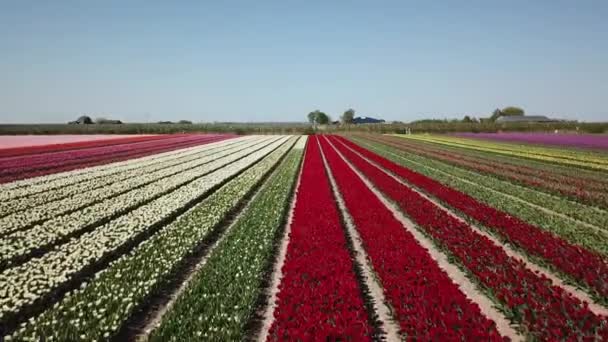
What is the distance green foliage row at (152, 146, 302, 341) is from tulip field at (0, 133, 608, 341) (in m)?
0.03

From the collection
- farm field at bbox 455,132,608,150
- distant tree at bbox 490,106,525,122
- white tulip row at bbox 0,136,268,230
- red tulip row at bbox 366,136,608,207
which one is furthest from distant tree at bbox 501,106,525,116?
white tulip row at bbox 0,136,268,230

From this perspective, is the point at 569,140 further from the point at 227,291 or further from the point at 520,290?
the point at 227,291

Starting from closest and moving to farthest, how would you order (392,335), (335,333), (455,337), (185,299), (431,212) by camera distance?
1. (455,337)
2. (335,333)
3. (392,335)
4. (185,299)
5. (431,212)

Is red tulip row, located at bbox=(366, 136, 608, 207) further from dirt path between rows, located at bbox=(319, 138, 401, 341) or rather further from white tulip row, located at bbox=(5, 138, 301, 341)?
white tulip row, located at bbox=(5, 138, 301, 341)

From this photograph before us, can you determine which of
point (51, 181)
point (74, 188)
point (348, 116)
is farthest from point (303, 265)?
point (348, 116)

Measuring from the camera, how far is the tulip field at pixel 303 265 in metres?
5.72

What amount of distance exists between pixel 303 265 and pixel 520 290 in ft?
14.0

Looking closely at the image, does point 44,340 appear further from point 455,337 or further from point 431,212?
point 431,212

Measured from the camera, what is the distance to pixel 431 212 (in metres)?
13.1

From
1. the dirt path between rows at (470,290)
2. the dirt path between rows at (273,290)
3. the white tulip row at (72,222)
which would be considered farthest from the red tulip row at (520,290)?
the white tulip row at (72,222)

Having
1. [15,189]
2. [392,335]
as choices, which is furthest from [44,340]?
[15,189]

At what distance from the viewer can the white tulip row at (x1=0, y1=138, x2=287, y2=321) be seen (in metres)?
6.87

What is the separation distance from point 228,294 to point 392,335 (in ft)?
10.0

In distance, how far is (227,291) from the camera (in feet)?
23.0
